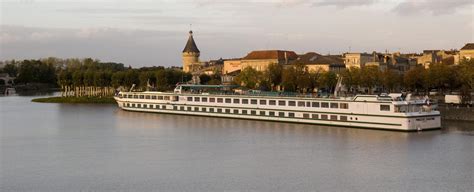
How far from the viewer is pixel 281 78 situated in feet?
207

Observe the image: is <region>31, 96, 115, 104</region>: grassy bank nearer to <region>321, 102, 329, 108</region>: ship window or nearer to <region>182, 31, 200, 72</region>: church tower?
<region>321, 102, 329, 108</region>: ship window

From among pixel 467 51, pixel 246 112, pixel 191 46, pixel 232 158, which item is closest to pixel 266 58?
pixel 191 46

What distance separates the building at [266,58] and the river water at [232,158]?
41.0 m

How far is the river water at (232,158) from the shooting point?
2184 cm

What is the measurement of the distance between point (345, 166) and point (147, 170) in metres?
7.14

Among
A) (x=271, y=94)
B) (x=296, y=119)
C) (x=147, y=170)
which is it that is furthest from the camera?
(x=271, y=94)

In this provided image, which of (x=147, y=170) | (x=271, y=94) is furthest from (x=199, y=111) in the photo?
Answer: (x=147, y=170)

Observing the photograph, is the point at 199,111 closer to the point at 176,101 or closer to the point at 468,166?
the point at 176,101

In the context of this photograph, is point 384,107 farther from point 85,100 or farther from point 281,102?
point 85,100

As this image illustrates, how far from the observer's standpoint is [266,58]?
8106 centimetres

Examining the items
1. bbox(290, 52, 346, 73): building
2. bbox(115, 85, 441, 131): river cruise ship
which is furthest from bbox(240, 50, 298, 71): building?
bbox(115, 85, 441, 131): river cruise ship

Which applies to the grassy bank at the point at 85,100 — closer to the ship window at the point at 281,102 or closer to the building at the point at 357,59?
the building at the point at 357,59

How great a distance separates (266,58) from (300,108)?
42137 mm

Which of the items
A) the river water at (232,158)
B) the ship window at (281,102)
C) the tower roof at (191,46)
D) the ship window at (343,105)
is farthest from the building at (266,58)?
the ship window at (343,105)
